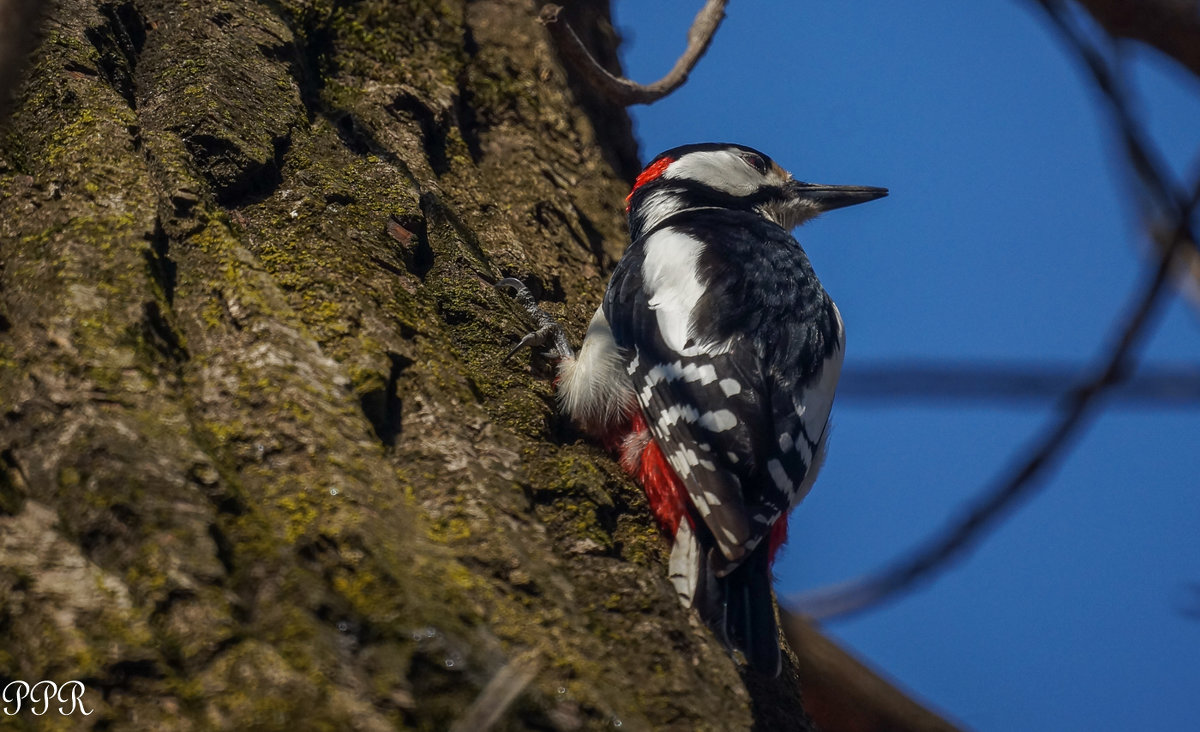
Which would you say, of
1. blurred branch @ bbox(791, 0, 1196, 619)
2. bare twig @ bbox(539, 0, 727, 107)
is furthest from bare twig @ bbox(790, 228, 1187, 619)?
bare twig @ bbox(539, 0, 727, 107)

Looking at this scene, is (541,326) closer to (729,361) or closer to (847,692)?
(729,361)

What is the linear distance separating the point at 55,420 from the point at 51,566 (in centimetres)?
23

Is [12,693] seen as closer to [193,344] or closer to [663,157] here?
[193,344]

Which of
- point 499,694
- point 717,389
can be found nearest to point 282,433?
point 499,694

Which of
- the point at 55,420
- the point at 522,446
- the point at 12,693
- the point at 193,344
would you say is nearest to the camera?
the point at 12,693

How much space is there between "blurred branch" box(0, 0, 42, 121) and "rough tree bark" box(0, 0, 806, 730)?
0.57 m

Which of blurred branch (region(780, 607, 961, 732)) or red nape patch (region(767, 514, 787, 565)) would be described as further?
blurred branch (region(780, 607, 961, 732))

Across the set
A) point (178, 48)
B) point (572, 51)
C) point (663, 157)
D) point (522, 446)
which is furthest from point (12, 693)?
point (663, 157)

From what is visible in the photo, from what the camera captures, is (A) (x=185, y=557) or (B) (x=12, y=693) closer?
(B) (x=12, y=693)

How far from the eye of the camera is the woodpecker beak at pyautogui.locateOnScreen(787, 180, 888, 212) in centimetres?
368

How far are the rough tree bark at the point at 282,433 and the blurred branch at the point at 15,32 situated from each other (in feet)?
1.86

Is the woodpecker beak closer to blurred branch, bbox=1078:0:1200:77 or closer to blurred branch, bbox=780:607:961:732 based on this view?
blurred branch, bbox=780:607:961:732

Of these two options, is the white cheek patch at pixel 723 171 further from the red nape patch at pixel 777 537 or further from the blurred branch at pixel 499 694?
the blurred branch at pixel 499 694

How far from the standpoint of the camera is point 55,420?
1376 millimetres
